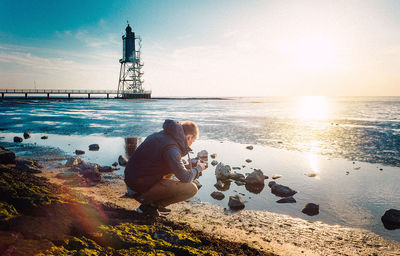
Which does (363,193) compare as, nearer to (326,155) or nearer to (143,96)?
(326,155)

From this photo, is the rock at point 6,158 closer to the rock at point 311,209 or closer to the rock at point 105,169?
the rock at point 105,169

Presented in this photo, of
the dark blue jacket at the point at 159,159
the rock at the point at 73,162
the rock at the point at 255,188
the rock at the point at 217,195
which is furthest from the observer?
the rock at the point at 73,162

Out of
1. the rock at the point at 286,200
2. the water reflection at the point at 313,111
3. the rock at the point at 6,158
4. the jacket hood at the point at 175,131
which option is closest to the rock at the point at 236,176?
the rock at the point at 286,200

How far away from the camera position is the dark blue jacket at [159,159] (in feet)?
10.8

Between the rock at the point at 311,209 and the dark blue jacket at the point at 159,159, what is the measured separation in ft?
8.19

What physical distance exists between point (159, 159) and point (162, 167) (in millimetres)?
190

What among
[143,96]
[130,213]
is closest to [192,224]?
[130,213]

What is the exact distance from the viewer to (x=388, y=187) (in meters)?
5.79

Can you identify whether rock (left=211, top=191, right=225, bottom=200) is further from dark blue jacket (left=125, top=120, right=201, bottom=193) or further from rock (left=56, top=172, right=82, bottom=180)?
rock (left=56, top=172, right=82, bottom=180)

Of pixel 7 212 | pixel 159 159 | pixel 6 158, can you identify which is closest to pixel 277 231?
pixel 159 159

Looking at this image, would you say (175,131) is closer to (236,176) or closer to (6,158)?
(236,176)

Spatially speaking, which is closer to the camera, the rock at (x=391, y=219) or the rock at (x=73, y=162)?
the rock at (x=391, y=219)

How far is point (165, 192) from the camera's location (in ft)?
12.5

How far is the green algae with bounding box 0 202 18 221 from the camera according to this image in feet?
8.14
